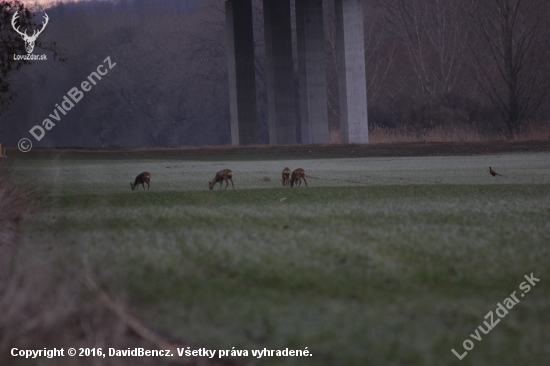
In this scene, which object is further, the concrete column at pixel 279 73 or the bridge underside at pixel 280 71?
the concrete column at pixel 279 73

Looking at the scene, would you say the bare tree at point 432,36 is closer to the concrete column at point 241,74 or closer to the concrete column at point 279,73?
the concrete column at point 279,73

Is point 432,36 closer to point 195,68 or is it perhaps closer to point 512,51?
point 195,68

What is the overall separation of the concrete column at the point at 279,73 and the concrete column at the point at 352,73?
17.7 ft

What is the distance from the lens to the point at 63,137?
249ft

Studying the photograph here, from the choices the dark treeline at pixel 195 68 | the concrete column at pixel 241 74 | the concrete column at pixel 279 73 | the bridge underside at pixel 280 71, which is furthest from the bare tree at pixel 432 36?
the concrete column at pixel 241 74

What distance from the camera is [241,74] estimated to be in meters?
39.4

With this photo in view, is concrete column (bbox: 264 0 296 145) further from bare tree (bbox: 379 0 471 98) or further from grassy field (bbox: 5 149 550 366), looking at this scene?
grassy field (bbox: 5 149 550 366)

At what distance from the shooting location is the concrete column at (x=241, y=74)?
128 feet

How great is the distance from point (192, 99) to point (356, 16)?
4592 cm

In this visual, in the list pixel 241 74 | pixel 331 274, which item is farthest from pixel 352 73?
pixel 331 274

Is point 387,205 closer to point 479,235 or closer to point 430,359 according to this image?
point 479,235

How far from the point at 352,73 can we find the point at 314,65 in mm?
3316

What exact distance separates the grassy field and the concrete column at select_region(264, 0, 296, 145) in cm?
3330

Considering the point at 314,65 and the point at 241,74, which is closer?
the point at 314,65
